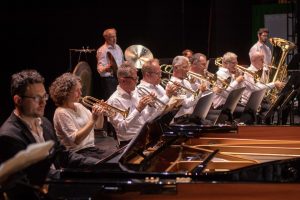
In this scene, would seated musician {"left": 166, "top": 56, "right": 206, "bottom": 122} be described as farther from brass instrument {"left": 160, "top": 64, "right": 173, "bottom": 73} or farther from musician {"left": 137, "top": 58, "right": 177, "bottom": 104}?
brass instrument {"left": 160, "top": 64, "right": 173, "bottom": 73}

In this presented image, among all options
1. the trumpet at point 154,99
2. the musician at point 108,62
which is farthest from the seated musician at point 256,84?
the trumpet at point 154,99

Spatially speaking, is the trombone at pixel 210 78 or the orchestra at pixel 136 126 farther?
the trombone at pixel 210 78

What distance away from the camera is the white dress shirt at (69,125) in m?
4.69

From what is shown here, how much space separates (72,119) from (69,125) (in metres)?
0.07

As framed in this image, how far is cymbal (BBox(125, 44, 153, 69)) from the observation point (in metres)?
10.2

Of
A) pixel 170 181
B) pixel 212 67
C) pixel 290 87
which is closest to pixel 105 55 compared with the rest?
pixel 212 67

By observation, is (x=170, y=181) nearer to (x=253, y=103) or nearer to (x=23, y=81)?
(x=23, y=81)

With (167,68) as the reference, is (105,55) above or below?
above

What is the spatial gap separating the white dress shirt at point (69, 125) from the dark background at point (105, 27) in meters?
4.94

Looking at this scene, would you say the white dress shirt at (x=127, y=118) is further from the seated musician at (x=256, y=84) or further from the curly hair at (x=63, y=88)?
the seated musician at (x=256, y=84)

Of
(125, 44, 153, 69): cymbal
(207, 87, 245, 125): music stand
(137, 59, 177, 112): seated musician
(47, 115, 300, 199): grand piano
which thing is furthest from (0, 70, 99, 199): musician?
(125, 44, 153, 69): cymbal

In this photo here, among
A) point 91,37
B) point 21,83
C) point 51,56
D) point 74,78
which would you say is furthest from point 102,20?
point 21,83

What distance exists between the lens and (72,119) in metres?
4.74

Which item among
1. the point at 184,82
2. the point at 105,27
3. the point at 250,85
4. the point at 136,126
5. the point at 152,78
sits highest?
the point at 105,27
